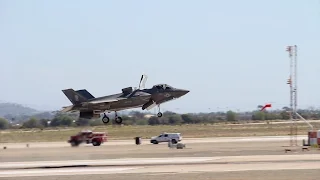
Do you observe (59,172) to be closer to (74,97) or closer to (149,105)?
(74,97)

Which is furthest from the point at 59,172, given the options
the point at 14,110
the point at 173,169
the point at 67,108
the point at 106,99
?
the point at 14,110

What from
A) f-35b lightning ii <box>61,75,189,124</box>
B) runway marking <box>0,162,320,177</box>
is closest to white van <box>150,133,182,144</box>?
f-35b lightning ii <box>61,75,189,124</box>

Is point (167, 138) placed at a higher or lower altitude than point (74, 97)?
lower

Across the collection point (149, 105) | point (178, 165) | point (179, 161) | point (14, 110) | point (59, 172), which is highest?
point (149, 105)

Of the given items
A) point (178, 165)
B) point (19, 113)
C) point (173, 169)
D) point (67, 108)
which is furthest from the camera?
point (19, 113)

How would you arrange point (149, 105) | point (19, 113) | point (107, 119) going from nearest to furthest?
A: point (107, 119), point (149, 105), point (19, 113)

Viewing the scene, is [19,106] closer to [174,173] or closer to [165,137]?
[174,173]

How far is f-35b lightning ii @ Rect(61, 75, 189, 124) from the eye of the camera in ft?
156

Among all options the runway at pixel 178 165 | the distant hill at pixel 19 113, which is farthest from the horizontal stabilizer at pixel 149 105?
the distant hill at pixel 19 113

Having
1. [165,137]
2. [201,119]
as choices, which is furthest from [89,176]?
[201,119]

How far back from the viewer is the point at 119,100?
167 feet

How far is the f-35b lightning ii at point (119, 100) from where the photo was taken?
156ft

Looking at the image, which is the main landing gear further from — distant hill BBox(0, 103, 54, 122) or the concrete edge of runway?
the concrete edge of runway

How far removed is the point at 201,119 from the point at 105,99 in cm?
10367
